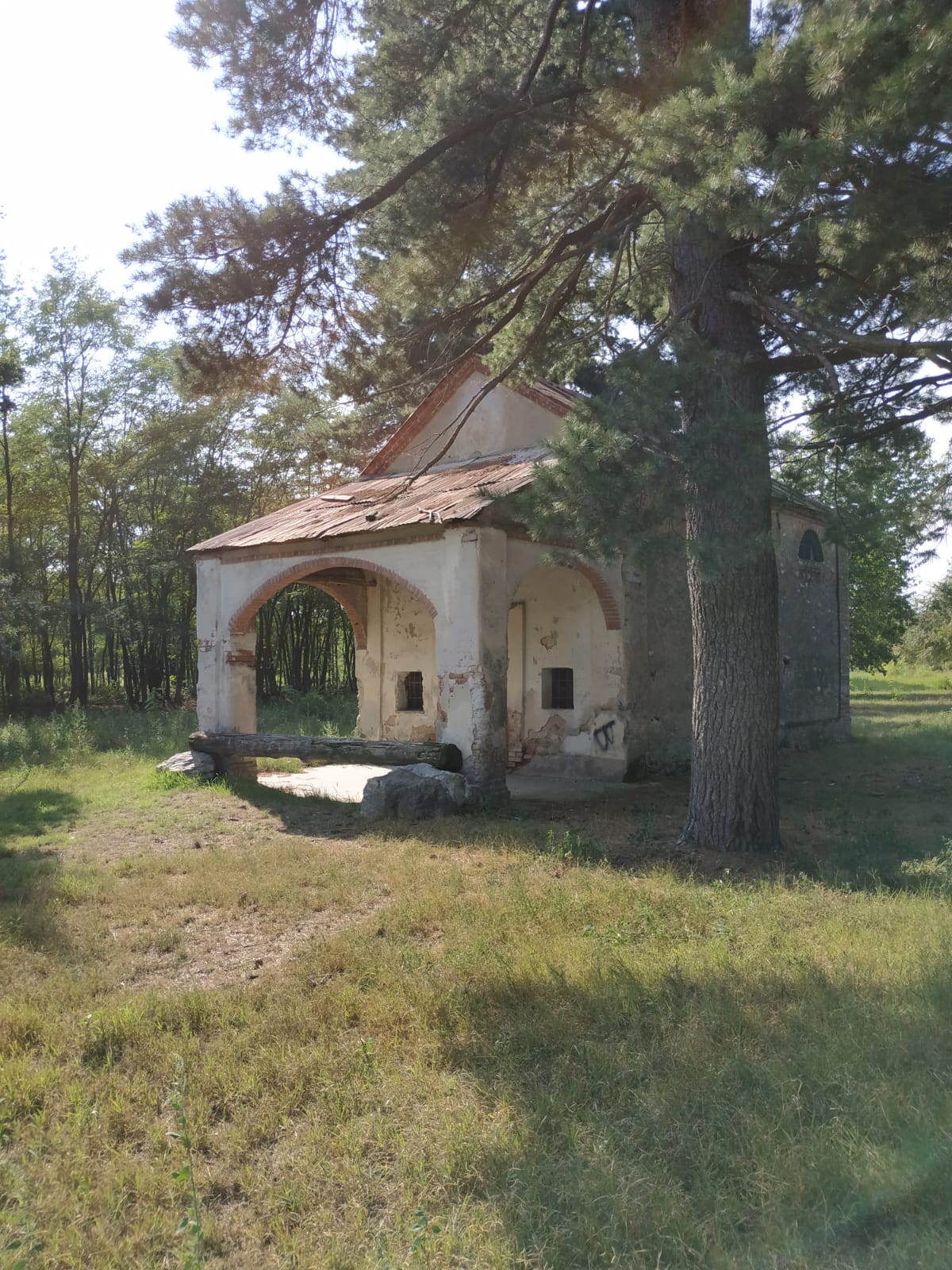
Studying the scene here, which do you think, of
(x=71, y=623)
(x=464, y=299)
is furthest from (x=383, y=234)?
(x=71, y=623)

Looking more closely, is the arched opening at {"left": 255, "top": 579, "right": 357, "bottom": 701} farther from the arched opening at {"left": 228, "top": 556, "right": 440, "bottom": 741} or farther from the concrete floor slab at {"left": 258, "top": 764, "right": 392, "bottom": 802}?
the concrete floor slab at {"left": 258, "top": 764, "right": 392, "bottom": 802}

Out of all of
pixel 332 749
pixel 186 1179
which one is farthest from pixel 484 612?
pixel 186 1179

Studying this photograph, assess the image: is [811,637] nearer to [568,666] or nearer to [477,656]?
[568,666]

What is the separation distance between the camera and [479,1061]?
4066 mm

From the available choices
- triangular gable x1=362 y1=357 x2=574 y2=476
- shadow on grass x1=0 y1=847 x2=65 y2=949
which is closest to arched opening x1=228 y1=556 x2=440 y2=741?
triangular gable x1=362 y1=357 x2=574 y2=476

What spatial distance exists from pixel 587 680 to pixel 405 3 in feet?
28.9

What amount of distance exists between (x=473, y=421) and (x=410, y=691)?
5072 millimetres

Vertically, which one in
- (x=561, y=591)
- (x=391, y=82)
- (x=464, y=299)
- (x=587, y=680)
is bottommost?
(x=587, y=680)

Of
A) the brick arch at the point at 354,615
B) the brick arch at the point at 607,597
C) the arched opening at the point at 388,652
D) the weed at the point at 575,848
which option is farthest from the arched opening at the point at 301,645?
the weed at the point at 575,848

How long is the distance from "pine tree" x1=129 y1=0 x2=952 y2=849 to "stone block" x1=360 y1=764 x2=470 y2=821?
2.84m

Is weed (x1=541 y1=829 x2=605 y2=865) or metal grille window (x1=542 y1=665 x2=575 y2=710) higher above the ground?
metal grille window (x1=542 y1=665 x2=575 y2=710)

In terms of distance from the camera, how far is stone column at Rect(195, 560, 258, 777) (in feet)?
44.0

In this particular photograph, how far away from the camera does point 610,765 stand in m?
13.3

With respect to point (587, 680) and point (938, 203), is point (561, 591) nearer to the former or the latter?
point (587, 680)
